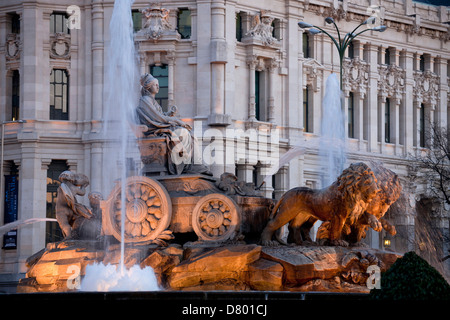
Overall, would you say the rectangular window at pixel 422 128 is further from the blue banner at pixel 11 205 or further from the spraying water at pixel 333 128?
the blue banner at pixel 11 205

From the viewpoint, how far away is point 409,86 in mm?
68188

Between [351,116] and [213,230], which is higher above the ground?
[351,116]

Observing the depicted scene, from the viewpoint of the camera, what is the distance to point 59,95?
5728 centimetres

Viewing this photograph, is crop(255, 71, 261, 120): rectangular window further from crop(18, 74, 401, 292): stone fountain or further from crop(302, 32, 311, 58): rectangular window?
crop(18, 74, 401, 292): stone fountain

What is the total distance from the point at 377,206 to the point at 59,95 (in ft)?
120

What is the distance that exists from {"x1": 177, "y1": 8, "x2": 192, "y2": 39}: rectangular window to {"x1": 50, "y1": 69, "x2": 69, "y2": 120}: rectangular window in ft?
19.5

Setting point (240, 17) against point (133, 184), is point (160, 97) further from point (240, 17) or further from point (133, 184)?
point (133, 184)

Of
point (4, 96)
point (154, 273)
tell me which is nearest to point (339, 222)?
point (154, 273)

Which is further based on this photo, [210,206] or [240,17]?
[240,17]

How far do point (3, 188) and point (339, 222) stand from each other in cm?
3619

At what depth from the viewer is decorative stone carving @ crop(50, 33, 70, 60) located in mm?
56844

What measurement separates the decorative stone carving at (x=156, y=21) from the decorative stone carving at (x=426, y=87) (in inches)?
726

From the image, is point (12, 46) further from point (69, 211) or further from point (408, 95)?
point (69, 211)

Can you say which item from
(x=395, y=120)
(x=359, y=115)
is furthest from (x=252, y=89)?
(x=395, y=120)
